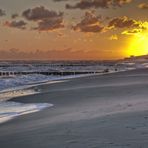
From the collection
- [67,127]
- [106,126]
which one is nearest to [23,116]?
[67,127]

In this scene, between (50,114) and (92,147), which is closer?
(92,147)

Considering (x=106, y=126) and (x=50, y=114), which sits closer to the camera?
(x=106, y=126)

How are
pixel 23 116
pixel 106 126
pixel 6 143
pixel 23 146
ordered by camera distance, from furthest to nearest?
1. pixel 23 116
2. pixel 106 126
3. pixel 6 143
4. pixel 23 146

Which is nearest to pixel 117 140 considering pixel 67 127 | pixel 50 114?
pixel 67 127

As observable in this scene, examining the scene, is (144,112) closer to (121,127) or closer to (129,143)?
(121,127)

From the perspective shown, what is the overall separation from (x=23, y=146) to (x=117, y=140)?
2623 millimetres

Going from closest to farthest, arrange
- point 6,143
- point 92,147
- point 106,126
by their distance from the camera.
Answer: point 92,147 < point 6,143 < point 106,126

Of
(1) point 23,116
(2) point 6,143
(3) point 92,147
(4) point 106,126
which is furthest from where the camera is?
(1) point 23,116

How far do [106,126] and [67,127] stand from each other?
1391mm

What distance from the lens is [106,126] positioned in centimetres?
1264

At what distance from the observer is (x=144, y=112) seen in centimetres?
1507

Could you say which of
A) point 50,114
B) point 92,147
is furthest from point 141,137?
point 50,114

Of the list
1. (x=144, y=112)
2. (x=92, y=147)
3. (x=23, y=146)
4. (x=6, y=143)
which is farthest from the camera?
(x=144, y=112)

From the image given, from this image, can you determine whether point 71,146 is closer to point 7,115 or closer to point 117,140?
point 117,140
